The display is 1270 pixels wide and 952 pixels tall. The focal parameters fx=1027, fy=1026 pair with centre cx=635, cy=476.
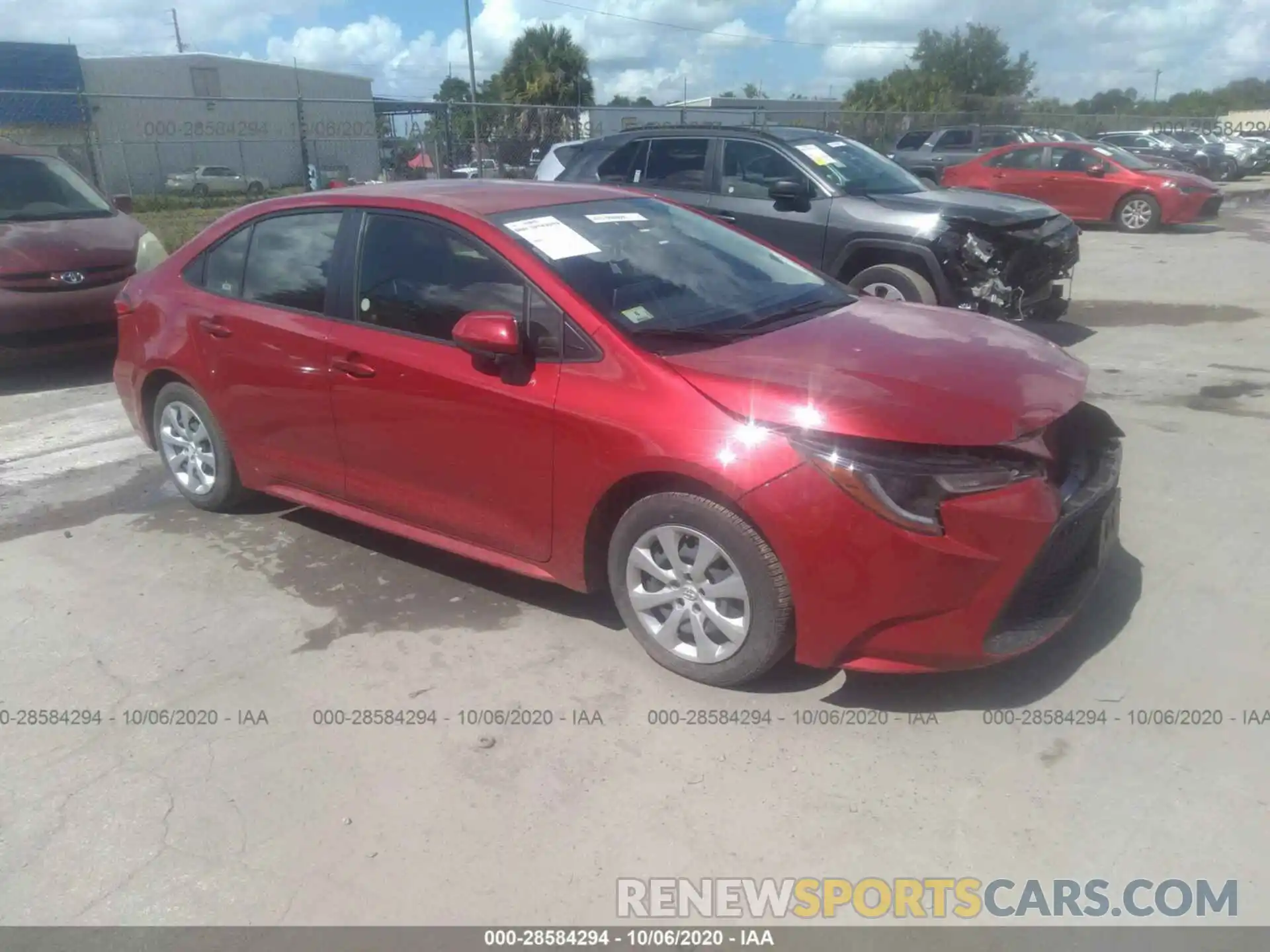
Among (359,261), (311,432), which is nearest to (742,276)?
(359,261)

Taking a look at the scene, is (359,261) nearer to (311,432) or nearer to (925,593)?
(311,432)

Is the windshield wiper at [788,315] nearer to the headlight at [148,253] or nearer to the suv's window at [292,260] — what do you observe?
the suv's window at [292,260]

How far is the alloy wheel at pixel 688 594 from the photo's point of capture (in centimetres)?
332

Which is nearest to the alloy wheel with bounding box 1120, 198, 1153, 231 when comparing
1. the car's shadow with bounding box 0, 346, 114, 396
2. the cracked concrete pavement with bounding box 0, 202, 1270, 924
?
the cracked concrete pavement with bounding box 0, 202, 1270, 924

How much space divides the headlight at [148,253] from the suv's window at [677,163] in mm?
4079

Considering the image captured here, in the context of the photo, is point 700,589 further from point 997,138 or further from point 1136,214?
point 997,138

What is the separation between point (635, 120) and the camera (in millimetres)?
27875

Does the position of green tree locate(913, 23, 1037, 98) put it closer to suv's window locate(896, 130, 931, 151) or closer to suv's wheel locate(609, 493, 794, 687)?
suv's window locate(896, 130, 931, 151)

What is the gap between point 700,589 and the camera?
133 inches

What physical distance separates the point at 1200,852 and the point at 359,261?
3.55m

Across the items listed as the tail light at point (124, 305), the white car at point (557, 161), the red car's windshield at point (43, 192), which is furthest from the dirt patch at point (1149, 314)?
the red car's windshield at point (43, 192)

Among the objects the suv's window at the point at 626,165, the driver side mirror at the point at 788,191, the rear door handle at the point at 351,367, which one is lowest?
the rear door handle at the point at 351,367

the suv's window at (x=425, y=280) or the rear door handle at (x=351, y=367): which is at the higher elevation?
the suv's window at (x=425, y=280)

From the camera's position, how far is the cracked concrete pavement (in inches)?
108
